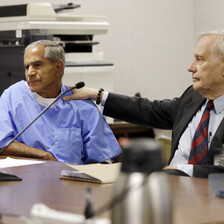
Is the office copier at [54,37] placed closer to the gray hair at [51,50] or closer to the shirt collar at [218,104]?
the gray hair at [51,50]

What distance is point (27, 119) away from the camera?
9.05ft

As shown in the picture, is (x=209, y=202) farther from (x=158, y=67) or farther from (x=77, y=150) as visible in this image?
(x=158, y=67)

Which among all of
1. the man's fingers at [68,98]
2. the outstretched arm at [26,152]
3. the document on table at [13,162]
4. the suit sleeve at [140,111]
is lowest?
the outstretched arm at [26,152]

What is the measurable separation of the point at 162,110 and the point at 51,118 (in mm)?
623

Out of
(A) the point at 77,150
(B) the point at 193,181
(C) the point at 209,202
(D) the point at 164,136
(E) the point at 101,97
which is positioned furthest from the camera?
(D) the point at 164,136

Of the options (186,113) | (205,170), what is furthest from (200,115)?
(205,170)

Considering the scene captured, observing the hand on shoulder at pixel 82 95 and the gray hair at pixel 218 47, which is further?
the hand on shoulder at pixel 82 95

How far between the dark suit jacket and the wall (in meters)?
2.01

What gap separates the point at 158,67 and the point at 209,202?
3.84 metres

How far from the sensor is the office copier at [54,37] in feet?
12.3

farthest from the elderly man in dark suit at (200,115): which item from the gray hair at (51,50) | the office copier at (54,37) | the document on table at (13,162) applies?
the office copier at (54,37)

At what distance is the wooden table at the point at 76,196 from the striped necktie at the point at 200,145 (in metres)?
0.46

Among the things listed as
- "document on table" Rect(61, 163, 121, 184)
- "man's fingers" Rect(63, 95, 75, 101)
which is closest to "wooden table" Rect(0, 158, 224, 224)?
"document on table" Rect(61, 163, 121, 184)

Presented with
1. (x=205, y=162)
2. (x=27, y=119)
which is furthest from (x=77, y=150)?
(x=205, y=162)
